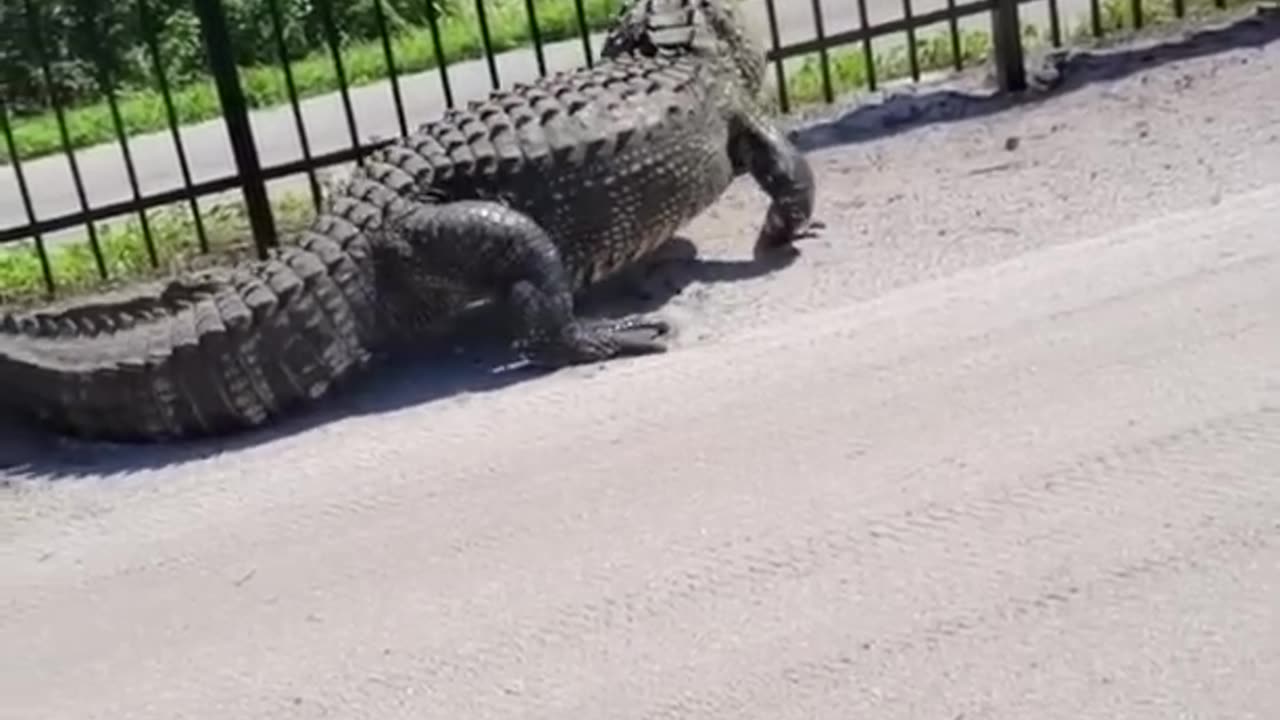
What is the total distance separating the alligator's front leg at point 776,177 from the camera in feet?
23.1

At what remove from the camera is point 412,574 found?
493cm

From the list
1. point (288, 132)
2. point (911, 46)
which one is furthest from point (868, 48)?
point (288, 132)

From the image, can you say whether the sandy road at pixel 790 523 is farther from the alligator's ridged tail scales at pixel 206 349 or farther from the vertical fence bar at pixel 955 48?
the vertical fence bar at pixel 955 48

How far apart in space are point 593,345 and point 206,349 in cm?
114

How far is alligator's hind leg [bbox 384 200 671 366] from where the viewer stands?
20.3 feet

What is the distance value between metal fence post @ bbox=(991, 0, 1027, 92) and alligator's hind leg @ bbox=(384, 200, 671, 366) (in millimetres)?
2927

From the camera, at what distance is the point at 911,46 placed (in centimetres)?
910

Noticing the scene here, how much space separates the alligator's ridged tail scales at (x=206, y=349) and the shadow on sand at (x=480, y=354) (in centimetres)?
Answer: 7

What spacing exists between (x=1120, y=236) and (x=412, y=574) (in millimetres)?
2789

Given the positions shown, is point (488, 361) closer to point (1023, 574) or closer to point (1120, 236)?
point (1120, 236)

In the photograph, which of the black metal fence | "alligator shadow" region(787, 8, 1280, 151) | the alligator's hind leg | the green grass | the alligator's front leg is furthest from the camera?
the green grass

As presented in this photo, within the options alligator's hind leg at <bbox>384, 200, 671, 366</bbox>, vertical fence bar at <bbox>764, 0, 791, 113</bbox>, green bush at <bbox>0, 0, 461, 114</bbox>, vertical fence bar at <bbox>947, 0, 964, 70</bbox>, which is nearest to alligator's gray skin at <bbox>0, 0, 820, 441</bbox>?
alligator's hind leg at <bbox>384, 200, 671, 366</bbox>

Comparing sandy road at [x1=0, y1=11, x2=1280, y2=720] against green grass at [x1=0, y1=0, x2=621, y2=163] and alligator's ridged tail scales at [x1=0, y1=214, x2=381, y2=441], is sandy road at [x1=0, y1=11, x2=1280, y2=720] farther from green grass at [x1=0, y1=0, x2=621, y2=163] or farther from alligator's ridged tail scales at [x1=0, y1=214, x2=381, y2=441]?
green grass at [x1=0, y1=0, x2=621, y2=163]

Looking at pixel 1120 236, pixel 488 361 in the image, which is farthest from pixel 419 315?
pixel 1120 236
